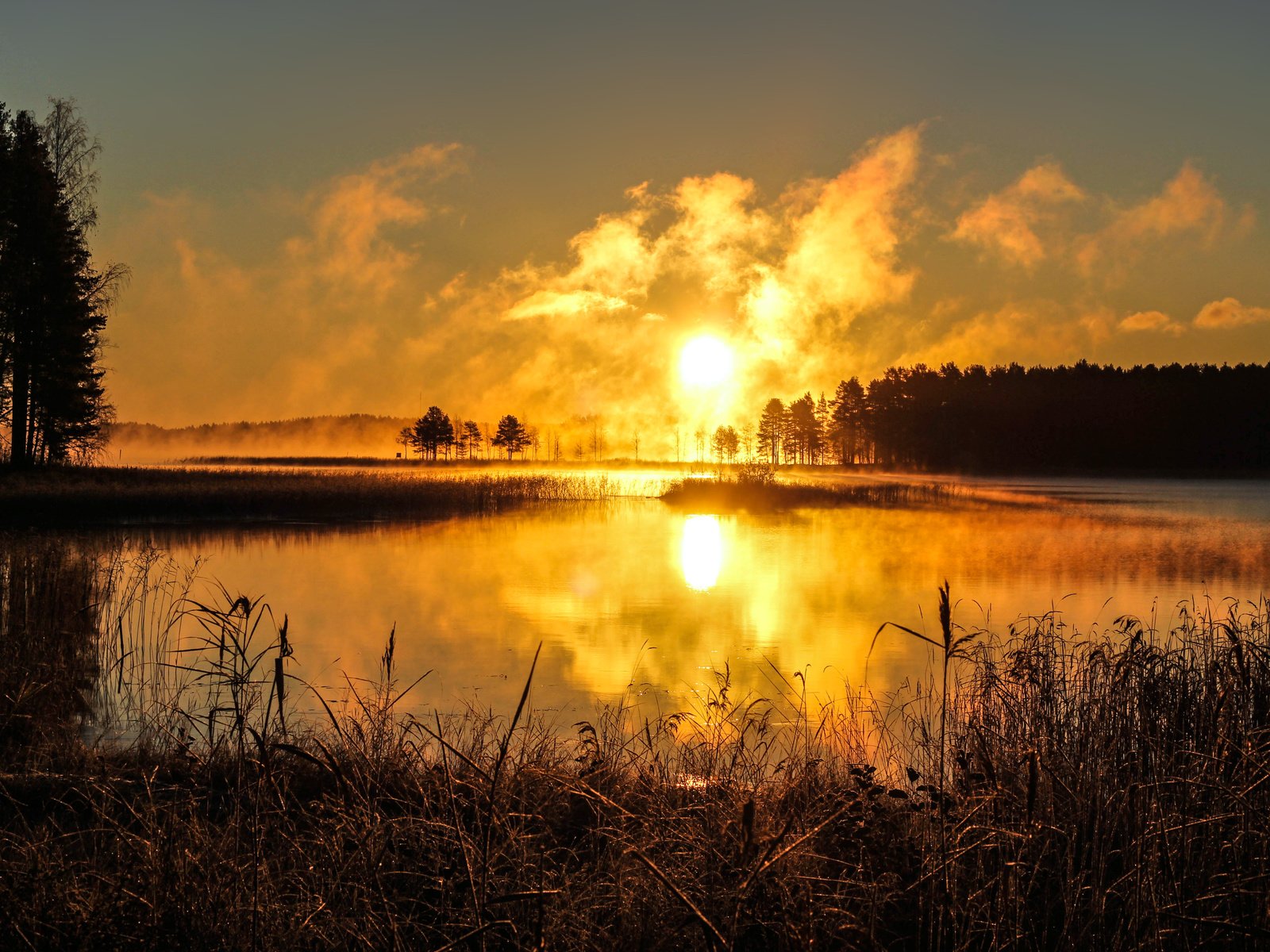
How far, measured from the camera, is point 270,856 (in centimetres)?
479

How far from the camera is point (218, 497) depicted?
118ft

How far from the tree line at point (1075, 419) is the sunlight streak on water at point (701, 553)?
76273mm

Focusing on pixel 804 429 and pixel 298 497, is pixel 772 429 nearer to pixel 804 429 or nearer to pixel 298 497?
pixel 804 429

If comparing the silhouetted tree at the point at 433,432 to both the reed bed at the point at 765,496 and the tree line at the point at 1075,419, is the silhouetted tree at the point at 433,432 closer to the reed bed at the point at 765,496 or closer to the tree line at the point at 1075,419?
the tree line at the point at 1075,419

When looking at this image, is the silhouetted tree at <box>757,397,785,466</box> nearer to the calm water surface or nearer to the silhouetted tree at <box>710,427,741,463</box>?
the silhouetted tree at <box>710,427,741,463</box>

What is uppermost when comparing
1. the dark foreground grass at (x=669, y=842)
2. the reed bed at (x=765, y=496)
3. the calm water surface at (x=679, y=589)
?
the reed bed at (x=765, y=496)

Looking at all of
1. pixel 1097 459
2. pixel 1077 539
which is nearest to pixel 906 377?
pixel 1097 459

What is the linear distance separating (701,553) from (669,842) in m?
24.9

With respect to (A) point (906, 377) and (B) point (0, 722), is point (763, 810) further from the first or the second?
(A) point (906, 377)

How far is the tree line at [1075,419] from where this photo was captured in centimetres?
10156

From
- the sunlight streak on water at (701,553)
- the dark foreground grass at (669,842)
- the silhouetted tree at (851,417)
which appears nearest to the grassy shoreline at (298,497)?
the sunlight streak on water at (701,553)

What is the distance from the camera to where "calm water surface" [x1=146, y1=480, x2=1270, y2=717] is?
13.1 metres

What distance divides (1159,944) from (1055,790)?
2064mm

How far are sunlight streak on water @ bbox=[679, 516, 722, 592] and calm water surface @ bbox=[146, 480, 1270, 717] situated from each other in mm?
164
